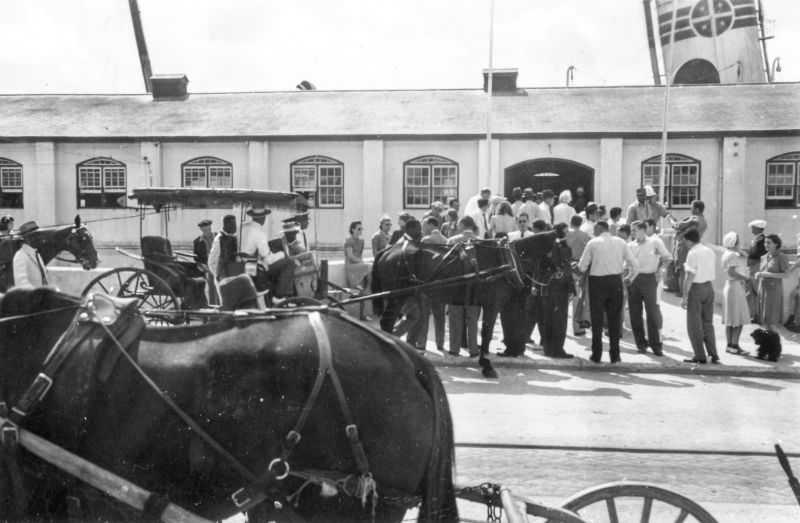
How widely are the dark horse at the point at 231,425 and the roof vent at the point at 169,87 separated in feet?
89.4

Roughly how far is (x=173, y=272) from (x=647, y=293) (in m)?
7.15

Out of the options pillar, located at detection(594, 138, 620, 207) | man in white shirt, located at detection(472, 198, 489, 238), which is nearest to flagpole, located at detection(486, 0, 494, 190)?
pillar, located at detection(594, 138, 620, 207)

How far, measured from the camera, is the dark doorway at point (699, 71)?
126ft

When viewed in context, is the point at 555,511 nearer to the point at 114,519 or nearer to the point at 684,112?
the point at 114,519

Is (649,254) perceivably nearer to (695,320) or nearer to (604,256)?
(604,256)

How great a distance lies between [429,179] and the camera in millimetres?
25844

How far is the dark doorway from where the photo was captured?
126 feet

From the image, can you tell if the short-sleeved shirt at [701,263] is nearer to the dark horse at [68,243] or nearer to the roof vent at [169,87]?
the dark horse at [68,243]

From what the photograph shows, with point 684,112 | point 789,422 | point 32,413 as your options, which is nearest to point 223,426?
point 32,413

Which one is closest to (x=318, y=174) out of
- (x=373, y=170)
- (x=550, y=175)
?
(x=373, y=170)

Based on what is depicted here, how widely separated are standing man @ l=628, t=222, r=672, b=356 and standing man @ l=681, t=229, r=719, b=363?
1.90 ft

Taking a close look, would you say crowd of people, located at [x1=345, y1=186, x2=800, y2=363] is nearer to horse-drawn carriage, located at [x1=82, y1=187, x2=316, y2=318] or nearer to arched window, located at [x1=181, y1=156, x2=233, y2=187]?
horse-drawn carriage, located at [x1=82, y1=187, x2=316, y2=318]

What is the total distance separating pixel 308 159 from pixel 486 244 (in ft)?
52.1

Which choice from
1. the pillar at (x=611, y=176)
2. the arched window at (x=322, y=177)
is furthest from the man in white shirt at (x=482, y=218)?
the arched window at (x=322, y=177)
